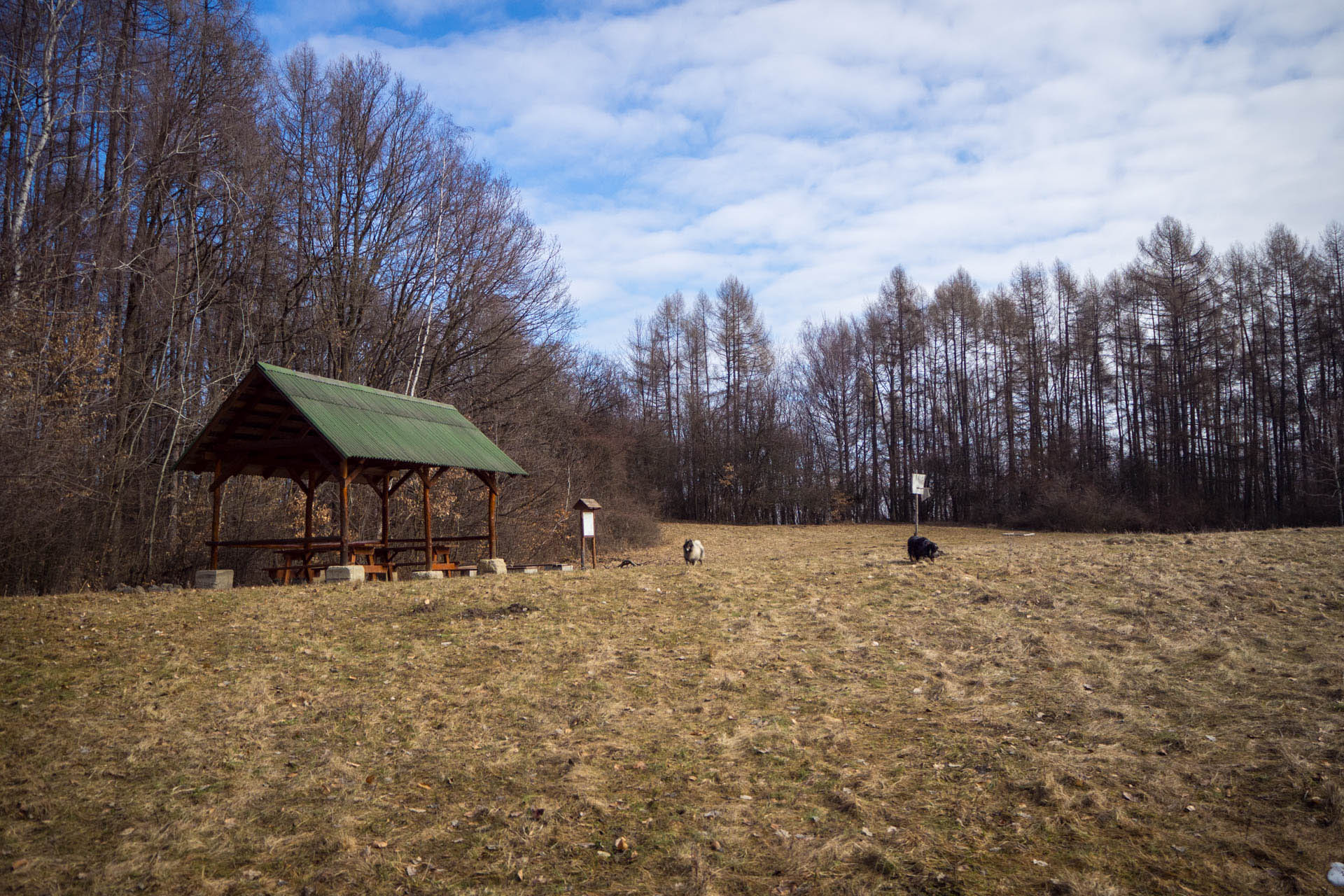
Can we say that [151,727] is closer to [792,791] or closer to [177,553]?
[792,791]

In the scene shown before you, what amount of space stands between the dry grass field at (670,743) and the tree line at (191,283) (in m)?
5.00

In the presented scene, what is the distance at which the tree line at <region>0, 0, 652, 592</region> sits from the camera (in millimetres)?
13211

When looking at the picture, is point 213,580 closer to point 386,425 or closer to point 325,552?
point 325,552

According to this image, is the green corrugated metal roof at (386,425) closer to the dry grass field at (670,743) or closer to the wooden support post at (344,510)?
the wooden support post at (344,510)

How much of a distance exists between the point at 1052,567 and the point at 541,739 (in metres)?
11.1

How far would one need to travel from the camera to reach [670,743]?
616cm

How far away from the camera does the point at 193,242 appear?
17.3 meters

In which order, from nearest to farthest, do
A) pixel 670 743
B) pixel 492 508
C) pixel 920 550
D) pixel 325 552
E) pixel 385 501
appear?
pixel 670 743, pixel 325 552, pixel 385 501, pixel 920 550, pixel 492 508

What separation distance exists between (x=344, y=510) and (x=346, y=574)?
1.17 meters

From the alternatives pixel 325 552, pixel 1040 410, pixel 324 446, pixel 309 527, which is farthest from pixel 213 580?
pixel 1040 410

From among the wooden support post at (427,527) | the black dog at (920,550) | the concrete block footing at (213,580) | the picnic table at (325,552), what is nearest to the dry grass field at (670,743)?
the concrete block footing at (213,580)

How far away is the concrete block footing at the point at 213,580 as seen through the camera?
11820mm

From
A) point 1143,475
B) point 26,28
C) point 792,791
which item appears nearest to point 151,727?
point 792,791

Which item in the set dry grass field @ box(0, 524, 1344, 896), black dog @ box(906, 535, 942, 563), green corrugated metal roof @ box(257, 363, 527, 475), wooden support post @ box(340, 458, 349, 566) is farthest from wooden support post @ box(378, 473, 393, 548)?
black dog @ box(906, 535, 942, 563)
